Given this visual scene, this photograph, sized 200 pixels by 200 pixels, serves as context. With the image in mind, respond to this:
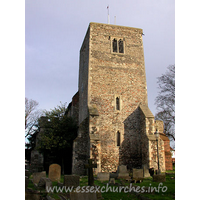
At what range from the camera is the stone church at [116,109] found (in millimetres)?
15570

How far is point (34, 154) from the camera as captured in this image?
2175 cm

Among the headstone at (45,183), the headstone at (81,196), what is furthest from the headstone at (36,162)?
the headstone at (81,196)

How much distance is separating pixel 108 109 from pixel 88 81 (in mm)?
2826

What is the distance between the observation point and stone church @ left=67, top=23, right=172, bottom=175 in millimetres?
15570

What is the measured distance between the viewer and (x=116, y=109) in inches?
679

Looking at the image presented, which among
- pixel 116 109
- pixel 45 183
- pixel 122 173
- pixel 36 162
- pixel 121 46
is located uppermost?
pixel 121 46

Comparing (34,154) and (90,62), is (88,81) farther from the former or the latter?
(34,154)

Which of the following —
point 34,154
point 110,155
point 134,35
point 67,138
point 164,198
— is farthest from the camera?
point 34,154

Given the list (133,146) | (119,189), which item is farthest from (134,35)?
(119,189)

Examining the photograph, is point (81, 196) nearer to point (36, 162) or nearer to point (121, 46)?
point (121, 46)

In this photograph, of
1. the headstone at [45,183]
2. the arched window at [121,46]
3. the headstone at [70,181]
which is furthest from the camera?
the arched window at [121,46]

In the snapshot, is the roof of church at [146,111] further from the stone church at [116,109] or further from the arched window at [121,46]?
the arched window at [121,46]

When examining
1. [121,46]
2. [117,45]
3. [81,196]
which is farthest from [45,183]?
[121,46]

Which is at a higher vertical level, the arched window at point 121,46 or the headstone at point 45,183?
the arched window at point 121,46
